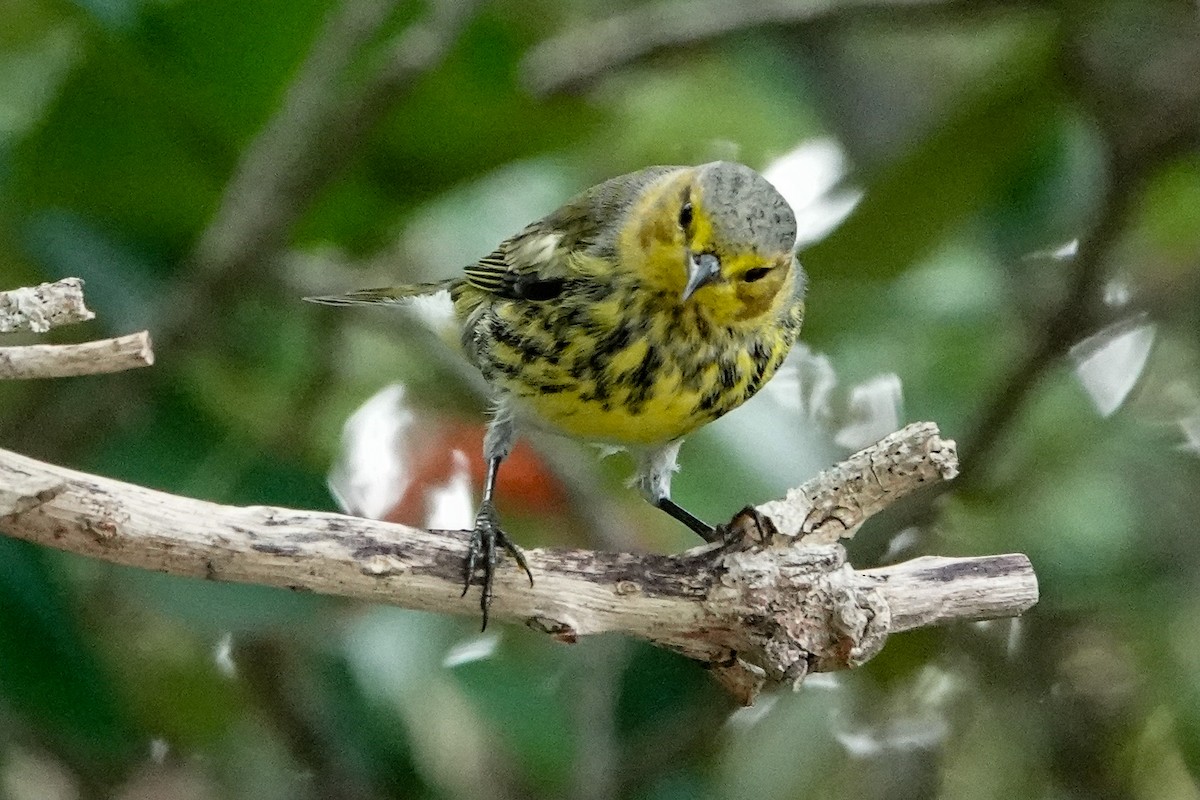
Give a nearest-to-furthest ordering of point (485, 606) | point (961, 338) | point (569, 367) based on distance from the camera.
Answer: point (485, 606) < point (569, 367) < point (961, 338)

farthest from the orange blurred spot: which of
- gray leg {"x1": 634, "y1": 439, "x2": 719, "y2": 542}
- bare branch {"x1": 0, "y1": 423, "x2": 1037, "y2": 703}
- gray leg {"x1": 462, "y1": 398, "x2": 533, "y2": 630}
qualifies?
bare branch {"x1": 0, "y1": 423, "x2": 1037, "y2": 703}

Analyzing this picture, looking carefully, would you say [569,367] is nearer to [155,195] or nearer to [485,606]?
[485,606]

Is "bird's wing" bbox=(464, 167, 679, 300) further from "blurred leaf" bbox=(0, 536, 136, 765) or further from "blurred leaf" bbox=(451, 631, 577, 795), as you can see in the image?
"blurred leaf" bbox=(0, 536, 136, 765)

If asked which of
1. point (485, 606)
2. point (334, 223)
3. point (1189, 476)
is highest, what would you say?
point (334, 223)

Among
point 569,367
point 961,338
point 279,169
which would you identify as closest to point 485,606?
point 569,367

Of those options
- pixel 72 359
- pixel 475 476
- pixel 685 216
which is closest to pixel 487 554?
pixel 72 359

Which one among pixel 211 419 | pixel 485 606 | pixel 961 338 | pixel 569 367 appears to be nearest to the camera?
pixel 485 606
